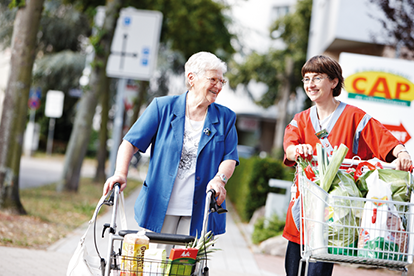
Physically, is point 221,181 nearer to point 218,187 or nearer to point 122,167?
point 218,187

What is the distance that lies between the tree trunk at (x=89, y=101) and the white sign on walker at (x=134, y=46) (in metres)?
0.17

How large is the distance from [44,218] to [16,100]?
1.87 m

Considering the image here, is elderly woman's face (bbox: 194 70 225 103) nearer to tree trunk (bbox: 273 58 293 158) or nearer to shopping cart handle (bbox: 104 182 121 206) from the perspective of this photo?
shopping cart handle (bbox: 104 182 121 206)

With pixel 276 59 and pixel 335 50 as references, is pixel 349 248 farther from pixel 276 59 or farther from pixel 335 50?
pixel 276 59

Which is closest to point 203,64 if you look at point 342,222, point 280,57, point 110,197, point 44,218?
point 110,197

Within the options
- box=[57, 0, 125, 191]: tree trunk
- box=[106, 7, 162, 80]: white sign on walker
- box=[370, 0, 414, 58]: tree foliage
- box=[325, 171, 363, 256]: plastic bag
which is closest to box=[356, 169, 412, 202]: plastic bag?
box=[325, 171, 363, 256]: plastic bag

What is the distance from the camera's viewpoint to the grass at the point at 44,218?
6477 millimetres

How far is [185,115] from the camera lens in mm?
3475

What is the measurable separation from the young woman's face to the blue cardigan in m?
0.62

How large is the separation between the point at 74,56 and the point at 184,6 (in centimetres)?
770

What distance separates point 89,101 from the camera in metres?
11.8

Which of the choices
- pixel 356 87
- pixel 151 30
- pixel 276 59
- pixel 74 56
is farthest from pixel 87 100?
pixel 276 59

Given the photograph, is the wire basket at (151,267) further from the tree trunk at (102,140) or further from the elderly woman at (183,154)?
the tree trunk at (102,140)

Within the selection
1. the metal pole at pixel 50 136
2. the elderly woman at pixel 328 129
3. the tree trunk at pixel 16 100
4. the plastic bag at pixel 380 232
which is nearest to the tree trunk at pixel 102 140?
the tree trunk at pixel 16 100
